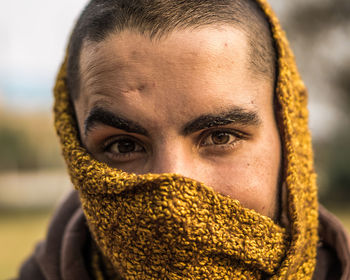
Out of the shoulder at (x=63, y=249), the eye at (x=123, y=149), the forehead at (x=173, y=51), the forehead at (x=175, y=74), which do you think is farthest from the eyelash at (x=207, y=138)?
the shoulder at (x=63, y=249)

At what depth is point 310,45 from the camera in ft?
45.8

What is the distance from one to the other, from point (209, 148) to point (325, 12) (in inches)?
552

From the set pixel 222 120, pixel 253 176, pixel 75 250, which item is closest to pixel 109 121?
pixel 222 120

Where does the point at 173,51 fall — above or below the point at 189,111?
above

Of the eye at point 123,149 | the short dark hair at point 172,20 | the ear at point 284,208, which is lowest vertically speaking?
the ear at point 284,208

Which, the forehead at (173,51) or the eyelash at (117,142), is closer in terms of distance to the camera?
the forehead at (173,51)

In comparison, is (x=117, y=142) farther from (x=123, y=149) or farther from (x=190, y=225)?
(x=190, y=225)

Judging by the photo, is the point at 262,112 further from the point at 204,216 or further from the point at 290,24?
the point at 290,24

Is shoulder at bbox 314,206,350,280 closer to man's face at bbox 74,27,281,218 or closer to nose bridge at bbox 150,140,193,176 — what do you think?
man's face at bbox 74,27,281,218

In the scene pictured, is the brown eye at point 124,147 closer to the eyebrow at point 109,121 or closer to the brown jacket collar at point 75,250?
the eyebrow at point 109,121

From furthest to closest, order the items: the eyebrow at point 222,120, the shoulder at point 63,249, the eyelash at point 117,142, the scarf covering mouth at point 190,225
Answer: the shoulder at point 63,249, the eyelash at point 117,142, the eyebrow at point 222,120, the scarf covering mouth at point 190,225

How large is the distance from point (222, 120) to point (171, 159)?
0.83 ft

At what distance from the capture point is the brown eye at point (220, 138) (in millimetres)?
1655

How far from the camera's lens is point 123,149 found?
68.1 inches
